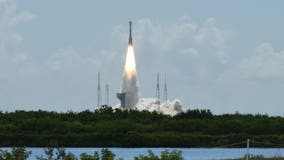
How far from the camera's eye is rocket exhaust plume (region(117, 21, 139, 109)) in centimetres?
10637

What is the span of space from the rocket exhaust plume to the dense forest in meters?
3.71

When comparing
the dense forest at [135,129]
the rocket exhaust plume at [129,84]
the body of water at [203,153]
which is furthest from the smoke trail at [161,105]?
the body of water at [203,153]

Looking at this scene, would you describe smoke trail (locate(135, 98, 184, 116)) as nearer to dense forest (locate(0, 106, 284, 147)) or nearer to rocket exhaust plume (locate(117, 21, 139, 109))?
rocket exhaust plume (locate(117, 21, 139, 109))

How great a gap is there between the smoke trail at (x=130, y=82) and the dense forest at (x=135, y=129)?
3.70 meters

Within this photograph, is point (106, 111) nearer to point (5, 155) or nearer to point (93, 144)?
point (93, 144)

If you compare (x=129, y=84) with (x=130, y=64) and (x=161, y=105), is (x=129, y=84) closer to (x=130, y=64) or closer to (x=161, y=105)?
(x=130, y=64)

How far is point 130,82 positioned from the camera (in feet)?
369

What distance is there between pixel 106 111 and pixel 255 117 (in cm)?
1592

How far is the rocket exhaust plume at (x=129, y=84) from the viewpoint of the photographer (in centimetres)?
10637

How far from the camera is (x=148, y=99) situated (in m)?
138

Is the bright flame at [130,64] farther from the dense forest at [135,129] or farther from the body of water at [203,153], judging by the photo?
the body of water at [203,153]

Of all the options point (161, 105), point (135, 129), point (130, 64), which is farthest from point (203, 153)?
point (161, 105)

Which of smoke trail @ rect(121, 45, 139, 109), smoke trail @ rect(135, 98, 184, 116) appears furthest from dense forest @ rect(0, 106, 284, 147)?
smoke trail @ rect(135, 98, 184, 116)

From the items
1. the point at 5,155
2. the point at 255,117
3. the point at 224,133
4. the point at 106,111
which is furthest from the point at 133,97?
the point at 5,155
